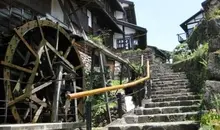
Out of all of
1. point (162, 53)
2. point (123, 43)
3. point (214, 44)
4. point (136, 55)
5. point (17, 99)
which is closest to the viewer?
point (214, 44)

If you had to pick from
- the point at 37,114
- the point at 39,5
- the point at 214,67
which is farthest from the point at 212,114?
the point at 39,5

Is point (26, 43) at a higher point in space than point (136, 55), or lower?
lower

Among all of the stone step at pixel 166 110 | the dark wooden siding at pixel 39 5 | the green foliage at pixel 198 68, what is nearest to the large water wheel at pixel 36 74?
the dark wooden siding at pixel 39 5

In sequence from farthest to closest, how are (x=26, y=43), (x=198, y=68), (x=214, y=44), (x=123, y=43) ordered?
(x=123, y=43) → (x=198, y=68) → (x=26, y=43) → (x=214, y=44)

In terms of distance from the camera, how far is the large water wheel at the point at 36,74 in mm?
7809

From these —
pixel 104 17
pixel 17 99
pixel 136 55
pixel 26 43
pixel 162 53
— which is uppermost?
pixel 104 17

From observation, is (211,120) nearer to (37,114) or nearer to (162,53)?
(37,114)

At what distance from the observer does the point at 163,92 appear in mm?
10219

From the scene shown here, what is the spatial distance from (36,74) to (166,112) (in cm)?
452

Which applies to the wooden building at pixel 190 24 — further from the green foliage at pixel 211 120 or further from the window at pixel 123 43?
the green foliage at pixel 211 120

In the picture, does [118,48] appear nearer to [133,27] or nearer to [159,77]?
[133,27]

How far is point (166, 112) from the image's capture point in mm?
7055

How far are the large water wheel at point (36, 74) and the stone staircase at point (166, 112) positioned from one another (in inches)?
100

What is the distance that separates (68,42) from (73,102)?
2.16 m
